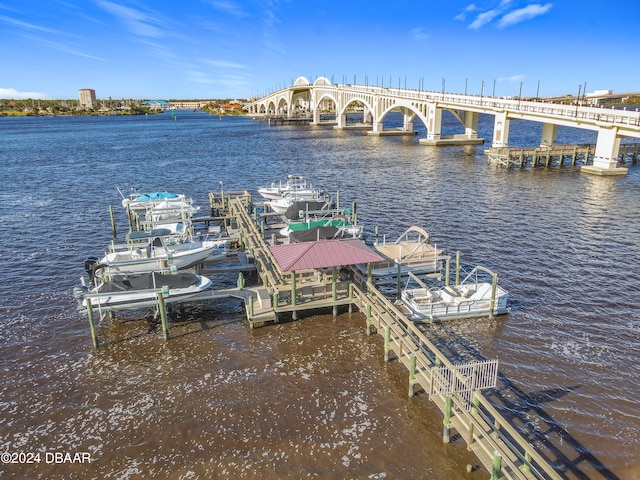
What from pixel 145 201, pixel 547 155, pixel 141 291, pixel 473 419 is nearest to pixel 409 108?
pixel 547 155

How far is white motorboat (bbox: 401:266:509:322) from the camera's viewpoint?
73.7 feet

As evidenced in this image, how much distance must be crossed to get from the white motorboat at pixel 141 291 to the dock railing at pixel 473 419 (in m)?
8.85

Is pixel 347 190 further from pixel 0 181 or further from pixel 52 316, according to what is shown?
pixel 0 181

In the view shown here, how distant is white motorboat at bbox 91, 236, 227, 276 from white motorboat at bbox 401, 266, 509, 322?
40.1 ft

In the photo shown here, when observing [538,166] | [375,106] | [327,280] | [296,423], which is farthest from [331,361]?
[375,106]

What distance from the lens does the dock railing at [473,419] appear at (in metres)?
12.1

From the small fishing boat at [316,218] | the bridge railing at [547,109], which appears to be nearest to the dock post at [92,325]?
→ the small fishing boat at [316,218]

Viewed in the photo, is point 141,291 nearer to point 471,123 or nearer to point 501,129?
point 501,129

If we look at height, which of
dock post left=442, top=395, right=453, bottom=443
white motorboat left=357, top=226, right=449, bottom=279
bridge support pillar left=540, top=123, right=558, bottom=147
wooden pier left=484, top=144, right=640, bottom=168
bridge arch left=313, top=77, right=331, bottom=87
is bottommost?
dock post left=442, top=395, right=453, bottom=443

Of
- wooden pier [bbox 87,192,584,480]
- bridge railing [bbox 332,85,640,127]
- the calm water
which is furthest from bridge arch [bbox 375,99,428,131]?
wooden pier [bbox 87,192,584,480]

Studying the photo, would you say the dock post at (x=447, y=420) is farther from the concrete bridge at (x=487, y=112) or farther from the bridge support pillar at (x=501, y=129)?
the bridge support pillar at (x=501, y=129)

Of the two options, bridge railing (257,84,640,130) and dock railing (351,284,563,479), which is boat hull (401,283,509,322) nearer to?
dock railing (351,284,563,479)

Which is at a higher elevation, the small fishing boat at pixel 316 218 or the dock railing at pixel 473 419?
the small fishing boat at pixel 316 218

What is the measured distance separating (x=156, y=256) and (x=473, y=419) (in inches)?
760
